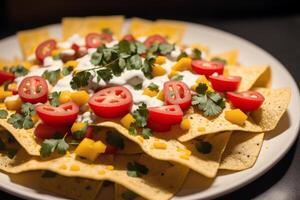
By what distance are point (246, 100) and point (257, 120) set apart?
170 mm

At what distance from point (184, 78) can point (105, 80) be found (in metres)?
0.54

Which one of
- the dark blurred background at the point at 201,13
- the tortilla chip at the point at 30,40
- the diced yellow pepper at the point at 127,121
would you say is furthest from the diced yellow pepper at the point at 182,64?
the dark blurred background at the point at 201,13

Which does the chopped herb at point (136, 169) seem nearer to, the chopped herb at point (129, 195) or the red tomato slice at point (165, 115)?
the chopped herb at point (129, 195)

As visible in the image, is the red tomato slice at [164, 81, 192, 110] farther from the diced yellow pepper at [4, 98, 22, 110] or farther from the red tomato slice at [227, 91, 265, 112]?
→ the diced yellow pepper at [4, 98, 22, 110]

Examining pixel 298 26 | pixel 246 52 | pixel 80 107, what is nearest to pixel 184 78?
pixel 80 107

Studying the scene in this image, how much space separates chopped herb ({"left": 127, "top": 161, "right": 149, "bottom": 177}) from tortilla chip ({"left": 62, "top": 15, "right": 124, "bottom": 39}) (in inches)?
70.8

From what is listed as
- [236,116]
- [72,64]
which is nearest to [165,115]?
[236,116]

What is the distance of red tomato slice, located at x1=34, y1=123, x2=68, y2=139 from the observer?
303 cm

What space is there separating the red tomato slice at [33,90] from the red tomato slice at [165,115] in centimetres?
74

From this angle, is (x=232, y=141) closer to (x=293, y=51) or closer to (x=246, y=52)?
(x=246, y=52)

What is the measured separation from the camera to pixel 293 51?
4.66 metres

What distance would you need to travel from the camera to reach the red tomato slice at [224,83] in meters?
3.37

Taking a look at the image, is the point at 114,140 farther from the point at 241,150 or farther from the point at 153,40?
the point at 153,40

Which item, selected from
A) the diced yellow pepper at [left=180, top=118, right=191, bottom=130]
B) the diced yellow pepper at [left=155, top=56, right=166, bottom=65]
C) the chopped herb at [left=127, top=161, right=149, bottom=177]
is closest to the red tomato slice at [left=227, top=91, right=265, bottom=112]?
the diced yellow pepper at [left=180, top=118, right=191, bottom=130]
